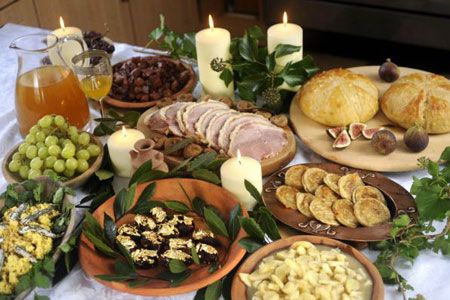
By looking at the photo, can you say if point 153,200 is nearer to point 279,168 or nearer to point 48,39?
point 279,168

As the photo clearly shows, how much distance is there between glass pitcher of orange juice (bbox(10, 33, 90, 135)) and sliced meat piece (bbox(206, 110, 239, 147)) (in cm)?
35

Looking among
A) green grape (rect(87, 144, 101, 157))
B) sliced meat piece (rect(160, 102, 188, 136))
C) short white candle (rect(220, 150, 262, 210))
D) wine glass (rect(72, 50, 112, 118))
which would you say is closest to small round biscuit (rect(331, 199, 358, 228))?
short white candle (rect(220, 150, 262, 210))

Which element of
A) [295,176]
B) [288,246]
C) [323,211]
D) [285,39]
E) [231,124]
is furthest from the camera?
[285,39]

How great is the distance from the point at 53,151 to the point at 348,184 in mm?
635

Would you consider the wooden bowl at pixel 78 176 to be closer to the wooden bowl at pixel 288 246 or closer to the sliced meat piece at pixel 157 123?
the sliced meat piece at pixel 157 123

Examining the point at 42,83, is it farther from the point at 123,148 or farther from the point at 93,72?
the point at 123,148

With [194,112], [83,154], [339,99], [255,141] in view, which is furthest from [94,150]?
[339,99]

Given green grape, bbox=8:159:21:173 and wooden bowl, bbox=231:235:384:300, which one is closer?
wooden bowl, bbox=231:235:384:300

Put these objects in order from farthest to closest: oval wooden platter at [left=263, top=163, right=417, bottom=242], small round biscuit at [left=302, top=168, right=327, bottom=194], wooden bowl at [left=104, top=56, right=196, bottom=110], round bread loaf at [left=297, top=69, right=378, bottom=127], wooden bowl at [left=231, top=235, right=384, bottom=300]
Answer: wooden bowl at [left=104, top=56, right=196, bottom=110], round bread loaf at [left=297, top=69, right=378, bottom=127], small round biscuit at [left=302, top=168, right=327, bottom=194], oval wooden platter at [left=263, top=163, right=417, bottom=242], wooden bowl at [left=231, top=235, right=384, bottom=300]

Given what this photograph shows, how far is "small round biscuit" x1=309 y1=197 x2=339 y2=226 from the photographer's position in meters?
1.12

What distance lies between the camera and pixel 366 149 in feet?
4.37

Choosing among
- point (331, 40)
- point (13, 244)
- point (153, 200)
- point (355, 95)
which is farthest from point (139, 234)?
point (331, 40)

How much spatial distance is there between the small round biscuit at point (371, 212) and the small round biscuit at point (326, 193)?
0.06m

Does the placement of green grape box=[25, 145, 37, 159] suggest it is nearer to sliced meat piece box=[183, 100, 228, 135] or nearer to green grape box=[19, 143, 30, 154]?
green grape box=[19, 143, 30, 154]
